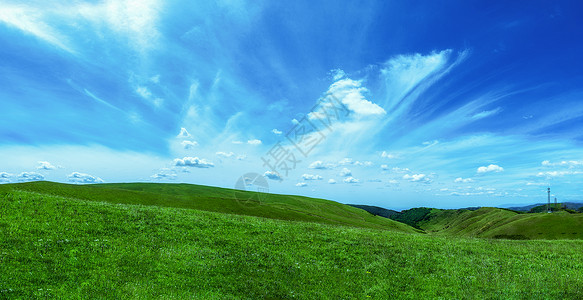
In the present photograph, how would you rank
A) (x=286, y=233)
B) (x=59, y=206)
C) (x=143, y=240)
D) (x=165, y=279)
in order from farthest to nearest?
(x=286, y=233), (x=59, y=206), (x=143, y=240), (x=165, y=279)

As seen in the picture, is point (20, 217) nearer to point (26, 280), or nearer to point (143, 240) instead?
point (143, 240)

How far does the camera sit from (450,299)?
17297mm

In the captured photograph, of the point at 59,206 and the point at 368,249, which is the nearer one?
the point at 368,249

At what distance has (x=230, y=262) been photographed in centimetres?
2144

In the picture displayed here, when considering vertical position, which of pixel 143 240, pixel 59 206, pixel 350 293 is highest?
pixel 59 206

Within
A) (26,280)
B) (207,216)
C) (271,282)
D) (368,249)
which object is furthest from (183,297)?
(207,216)

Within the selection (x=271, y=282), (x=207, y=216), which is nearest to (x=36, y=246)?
(x=271, y=282)

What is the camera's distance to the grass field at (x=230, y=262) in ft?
52.3

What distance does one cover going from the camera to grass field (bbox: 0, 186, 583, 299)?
16.0 meters

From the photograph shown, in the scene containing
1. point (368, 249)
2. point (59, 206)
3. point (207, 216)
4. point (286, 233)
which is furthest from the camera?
point (207, 216)

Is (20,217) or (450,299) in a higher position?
(20,217)

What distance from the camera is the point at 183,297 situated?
15.0 m

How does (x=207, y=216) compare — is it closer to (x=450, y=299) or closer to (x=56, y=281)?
(x=56, y=281)

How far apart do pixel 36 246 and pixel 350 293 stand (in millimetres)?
19983
